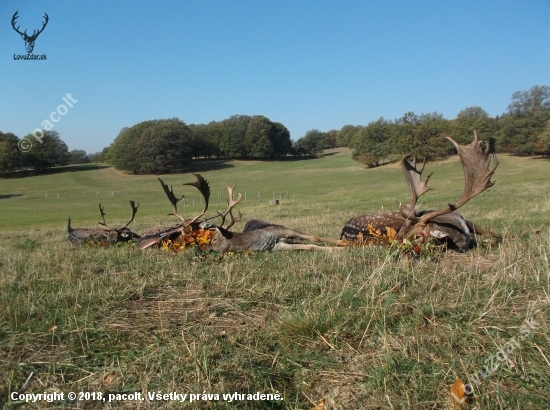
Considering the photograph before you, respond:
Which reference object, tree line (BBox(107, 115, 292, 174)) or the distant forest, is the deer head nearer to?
the distant forest

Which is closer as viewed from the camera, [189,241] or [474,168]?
[474,168]

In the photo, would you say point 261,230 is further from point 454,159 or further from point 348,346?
point 454,159

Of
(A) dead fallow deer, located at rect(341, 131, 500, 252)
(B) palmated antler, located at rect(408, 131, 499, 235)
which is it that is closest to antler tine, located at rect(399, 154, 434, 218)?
(A) dead fallow deer, located at rect(341, 131, 500, 252)

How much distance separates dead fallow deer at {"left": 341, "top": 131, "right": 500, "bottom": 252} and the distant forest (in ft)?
166

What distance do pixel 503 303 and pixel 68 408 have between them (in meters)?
3.16

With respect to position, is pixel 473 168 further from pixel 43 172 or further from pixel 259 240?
pixel 43 172

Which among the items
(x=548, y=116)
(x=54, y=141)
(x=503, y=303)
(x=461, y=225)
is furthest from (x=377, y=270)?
(x=54, y=141)

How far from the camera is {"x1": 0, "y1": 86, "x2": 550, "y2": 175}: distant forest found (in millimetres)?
69938

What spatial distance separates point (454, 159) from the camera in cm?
7681

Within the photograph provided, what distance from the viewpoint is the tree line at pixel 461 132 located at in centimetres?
6831

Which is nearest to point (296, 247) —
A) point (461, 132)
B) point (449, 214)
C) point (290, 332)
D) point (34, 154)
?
A: point (449, 214)

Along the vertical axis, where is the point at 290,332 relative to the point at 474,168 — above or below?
below

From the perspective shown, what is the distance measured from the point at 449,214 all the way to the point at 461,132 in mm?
69159

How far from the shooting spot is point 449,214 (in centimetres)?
671
